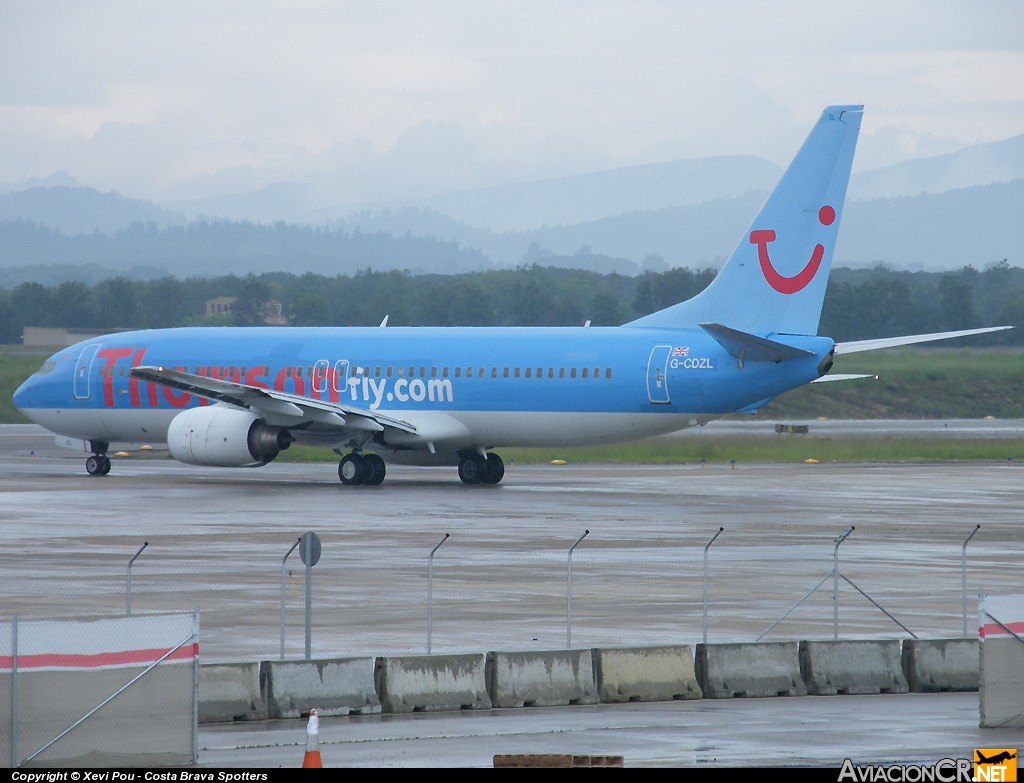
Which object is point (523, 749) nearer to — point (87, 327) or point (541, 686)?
point (541, 686)

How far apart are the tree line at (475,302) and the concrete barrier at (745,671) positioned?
86210mm

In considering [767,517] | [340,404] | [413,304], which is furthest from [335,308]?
[767,517]

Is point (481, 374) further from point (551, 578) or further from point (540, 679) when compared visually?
point (540, 679)

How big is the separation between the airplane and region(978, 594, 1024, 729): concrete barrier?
22.3m

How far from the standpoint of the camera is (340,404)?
146 feet

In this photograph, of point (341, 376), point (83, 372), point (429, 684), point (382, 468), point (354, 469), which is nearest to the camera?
point (429, 684)

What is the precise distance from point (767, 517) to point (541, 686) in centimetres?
1854

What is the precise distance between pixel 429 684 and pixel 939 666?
5.49 metres

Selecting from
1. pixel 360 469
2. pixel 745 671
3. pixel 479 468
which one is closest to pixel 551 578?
pixel 745 671

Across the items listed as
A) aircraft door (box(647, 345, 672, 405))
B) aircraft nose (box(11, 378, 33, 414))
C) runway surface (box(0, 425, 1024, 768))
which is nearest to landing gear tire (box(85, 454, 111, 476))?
runway surface (box(0, 425, 1024, 768))

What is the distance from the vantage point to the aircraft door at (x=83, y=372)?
4753cm

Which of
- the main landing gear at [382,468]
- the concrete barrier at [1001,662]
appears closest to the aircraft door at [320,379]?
the main landing gear at [382,468]

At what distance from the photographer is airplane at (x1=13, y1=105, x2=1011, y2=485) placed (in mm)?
39312

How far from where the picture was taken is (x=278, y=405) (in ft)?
137
